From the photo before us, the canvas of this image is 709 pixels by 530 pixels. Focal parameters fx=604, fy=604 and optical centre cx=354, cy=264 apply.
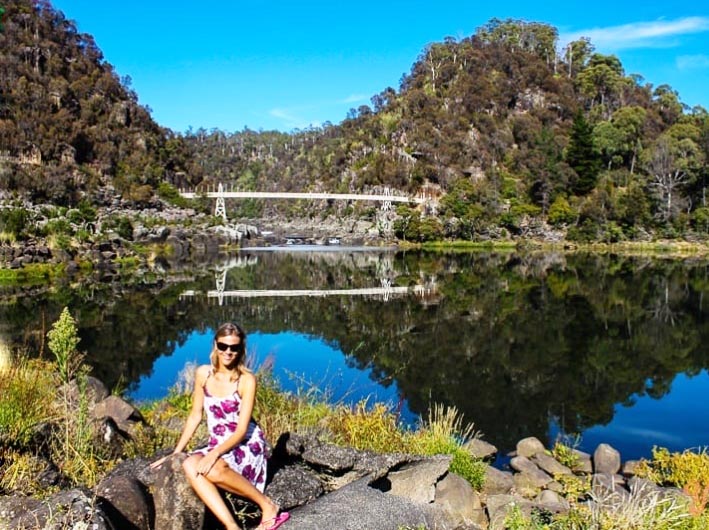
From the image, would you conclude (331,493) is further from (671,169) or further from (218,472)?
(671,169)

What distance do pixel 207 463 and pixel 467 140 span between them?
80.4 metres

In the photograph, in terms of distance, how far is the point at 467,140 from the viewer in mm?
80500

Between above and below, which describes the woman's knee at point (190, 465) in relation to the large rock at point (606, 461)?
above

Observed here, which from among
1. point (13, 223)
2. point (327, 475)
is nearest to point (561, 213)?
point (13, 223)

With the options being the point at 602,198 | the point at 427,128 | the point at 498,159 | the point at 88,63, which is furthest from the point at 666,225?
the point at 88,63

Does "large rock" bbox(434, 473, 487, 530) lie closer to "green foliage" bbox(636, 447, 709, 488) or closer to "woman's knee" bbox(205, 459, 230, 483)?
"woman's knee" bbox(205, 459, 230, 483)

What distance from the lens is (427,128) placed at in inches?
3255

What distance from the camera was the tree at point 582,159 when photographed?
2566 inches

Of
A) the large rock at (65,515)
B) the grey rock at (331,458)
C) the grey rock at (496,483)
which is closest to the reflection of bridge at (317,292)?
the grey rock at (496,483)

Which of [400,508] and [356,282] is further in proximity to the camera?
[356,282]

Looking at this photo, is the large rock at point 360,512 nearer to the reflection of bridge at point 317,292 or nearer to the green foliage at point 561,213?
the reflection of bridge at point 317,292

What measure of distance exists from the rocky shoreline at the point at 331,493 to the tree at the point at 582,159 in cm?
6244

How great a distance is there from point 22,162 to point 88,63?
26.5m

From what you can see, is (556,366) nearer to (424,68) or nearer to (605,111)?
(605,111)
